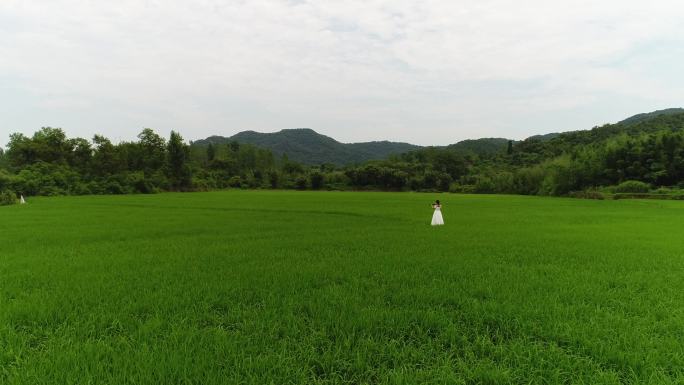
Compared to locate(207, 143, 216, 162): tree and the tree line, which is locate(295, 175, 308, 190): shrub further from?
locate(207, 143, 216, 162): tree

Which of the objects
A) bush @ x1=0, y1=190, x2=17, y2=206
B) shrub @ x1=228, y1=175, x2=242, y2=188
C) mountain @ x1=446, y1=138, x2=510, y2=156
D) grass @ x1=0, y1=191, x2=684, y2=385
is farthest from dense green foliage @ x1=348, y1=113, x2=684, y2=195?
bush @ x1=0, y1=190, x2=17, y2=206

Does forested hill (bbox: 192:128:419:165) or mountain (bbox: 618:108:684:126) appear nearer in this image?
mountain (bbox: 618:108:684:126)

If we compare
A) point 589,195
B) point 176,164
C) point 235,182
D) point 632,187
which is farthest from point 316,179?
point 632,187

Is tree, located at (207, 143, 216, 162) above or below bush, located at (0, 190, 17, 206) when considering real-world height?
above

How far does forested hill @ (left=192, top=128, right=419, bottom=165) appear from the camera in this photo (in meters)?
148

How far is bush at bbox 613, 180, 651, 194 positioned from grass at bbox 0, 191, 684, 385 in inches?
1757

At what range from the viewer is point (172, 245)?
10.1 metres

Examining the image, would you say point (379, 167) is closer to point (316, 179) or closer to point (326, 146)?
point (316, 179)

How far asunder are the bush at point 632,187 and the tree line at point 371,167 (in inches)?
4.2

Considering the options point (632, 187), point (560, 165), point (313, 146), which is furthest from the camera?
point (313, 146)

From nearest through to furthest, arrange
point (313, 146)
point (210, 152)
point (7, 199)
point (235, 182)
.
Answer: point (7, 199), point (235, 182), point (210, 152), point (313, 146)

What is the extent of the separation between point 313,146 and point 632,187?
126 m

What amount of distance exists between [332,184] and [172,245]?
250 ft

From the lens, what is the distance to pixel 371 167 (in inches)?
3364
